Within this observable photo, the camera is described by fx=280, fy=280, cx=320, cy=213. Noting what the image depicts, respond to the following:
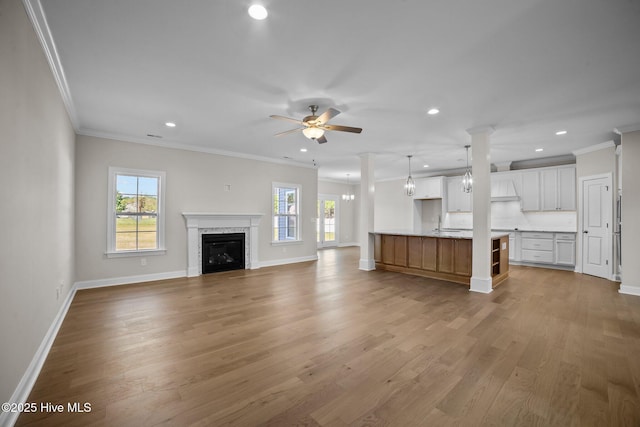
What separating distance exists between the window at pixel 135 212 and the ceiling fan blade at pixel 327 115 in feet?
12.5

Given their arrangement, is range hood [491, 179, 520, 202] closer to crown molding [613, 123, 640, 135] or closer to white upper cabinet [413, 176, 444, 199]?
white upper cabinet [413, 176, 444, 199]

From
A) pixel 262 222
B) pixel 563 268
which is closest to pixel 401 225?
pixel 563 268

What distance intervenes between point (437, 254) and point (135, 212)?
5923 millimetres

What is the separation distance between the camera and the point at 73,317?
345 cm

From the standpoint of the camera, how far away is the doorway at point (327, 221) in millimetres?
10977

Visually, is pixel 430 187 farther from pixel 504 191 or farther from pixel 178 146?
pixel 178 146

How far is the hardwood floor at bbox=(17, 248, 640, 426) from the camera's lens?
5.90 feet

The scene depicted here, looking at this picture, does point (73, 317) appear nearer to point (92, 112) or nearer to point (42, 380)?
point (42, 380)

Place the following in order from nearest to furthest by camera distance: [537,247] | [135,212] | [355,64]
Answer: [355,64]
[135,212]
[537,247]

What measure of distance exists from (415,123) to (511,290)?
10.7ft

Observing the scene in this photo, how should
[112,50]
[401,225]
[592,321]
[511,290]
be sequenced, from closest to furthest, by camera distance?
[112,50] < [592,321] < [511,290] < [401,225]

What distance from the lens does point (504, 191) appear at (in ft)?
24.1

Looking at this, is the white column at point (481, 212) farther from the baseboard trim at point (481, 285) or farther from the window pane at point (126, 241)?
the window pane at point (126, 241)

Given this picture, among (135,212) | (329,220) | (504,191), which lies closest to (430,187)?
(504,191)
